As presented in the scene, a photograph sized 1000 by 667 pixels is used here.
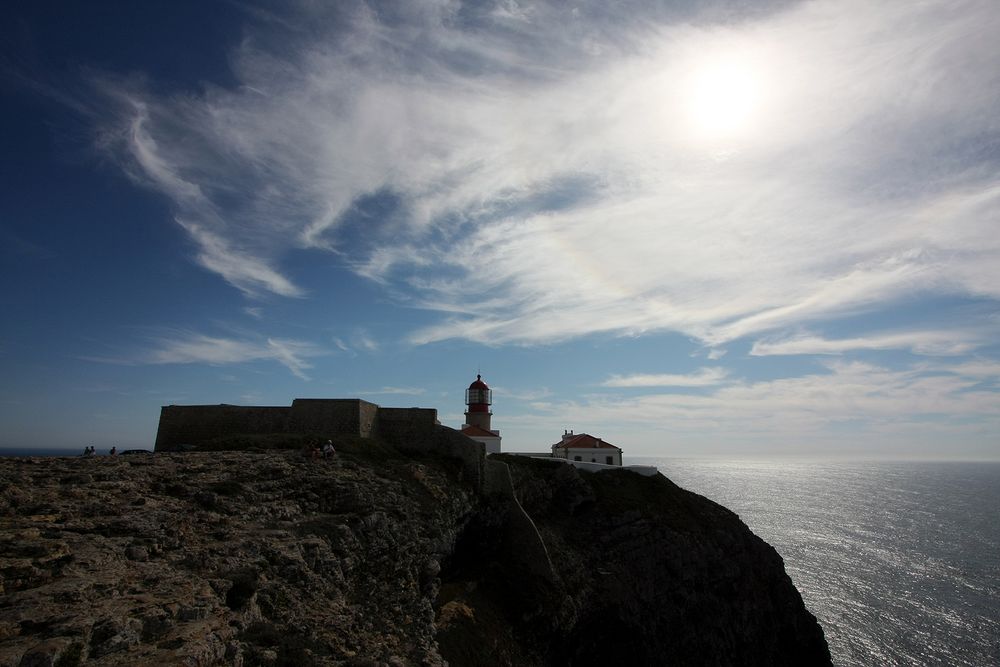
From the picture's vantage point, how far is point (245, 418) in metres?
28.4

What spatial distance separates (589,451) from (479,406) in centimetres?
1182

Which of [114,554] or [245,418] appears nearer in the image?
[114,554]

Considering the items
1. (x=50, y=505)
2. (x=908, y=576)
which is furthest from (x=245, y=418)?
(x=908, y=576)

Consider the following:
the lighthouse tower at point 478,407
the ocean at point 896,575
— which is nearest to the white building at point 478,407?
the lighthouse tower at point 478,407

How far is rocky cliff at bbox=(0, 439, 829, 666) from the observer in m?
9.90

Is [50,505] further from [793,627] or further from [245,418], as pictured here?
[793,627]

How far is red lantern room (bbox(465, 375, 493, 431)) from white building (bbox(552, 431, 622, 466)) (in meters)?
8.50

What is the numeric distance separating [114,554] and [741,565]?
32.2 m

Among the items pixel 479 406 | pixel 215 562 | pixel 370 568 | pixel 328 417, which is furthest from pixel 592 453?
pixel 215 562

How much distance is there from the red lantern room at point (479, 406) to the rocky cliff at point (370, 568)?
1033 cm

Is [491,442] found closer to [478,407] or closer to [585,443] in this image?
[478,407]

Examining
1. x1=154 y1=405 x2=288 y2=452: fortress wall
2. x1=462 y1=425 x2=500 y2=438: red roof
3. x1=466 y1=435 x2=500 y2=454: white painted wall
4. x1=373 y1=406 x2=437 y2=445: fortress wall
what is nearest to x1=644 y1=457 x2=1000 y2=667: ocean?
x1=466 y1=435 x2=500 y2=454: white painted wall

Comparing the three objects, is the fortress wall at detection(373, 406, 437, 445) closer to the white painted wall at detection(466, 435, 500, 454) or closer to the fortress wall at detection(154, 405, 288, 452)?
the fortress wall at detection(154, 405, 288, 452)

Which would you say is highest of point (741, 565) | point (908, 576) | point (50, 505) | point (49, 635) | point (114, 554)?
point (50, 505)
